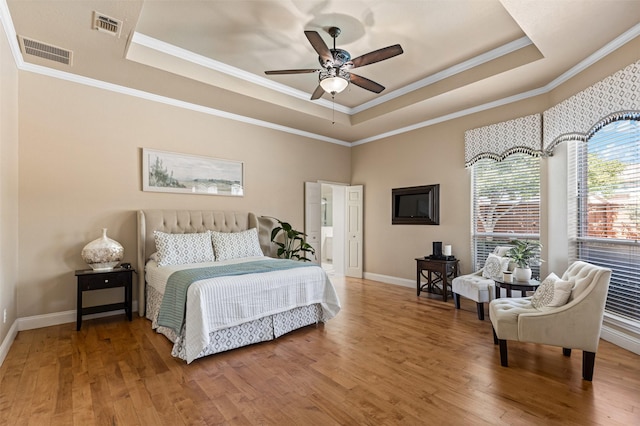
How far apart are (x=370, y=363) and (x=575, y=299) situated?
177 cm

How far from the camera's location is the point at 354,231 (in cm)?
700

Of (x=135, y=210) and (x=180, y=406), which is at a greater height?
(x=135, y=210)

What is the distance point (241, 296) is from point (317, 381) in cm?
109

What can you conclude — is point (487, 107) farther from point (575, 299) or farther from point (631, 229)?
point (575, 299)

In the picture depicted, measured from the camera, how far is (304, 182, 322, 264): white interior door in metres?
6.33

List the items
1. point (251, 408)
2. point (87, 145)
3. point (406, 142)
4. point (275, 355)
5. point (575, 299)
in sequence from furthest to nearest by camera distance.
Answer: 1. point (406, 142)
2. point (87, 145)
3. point (275, 355)
4. point (575, 299)
5. point (251, 408)

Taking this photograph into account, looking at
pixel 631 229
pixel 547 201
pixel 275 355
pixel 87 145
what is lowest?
pixel 275 355

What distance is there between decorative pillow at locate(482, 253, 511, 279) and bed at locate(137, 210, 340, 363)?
2178 millimetres

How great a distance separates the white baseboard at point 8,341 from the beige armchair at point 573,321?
4402mm

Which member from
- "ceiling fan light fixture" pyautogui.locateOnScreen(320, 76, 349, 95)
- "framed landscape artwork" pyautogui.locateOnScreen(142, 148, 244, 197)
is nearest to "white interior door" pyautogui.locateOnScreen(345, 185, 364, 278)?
"framed landscape artwork" pyautogui.locateOnScreen(142, 148, 244, 197)

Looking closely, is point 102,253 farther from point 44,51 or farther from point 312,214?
point 312,214

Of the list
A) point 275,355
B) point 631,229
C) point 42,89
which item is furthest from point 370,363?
point 42,89

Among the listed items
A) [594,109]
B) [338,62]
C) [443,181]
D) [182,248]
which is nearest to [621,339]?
[594,109]

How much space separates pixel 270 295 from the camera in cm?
333
